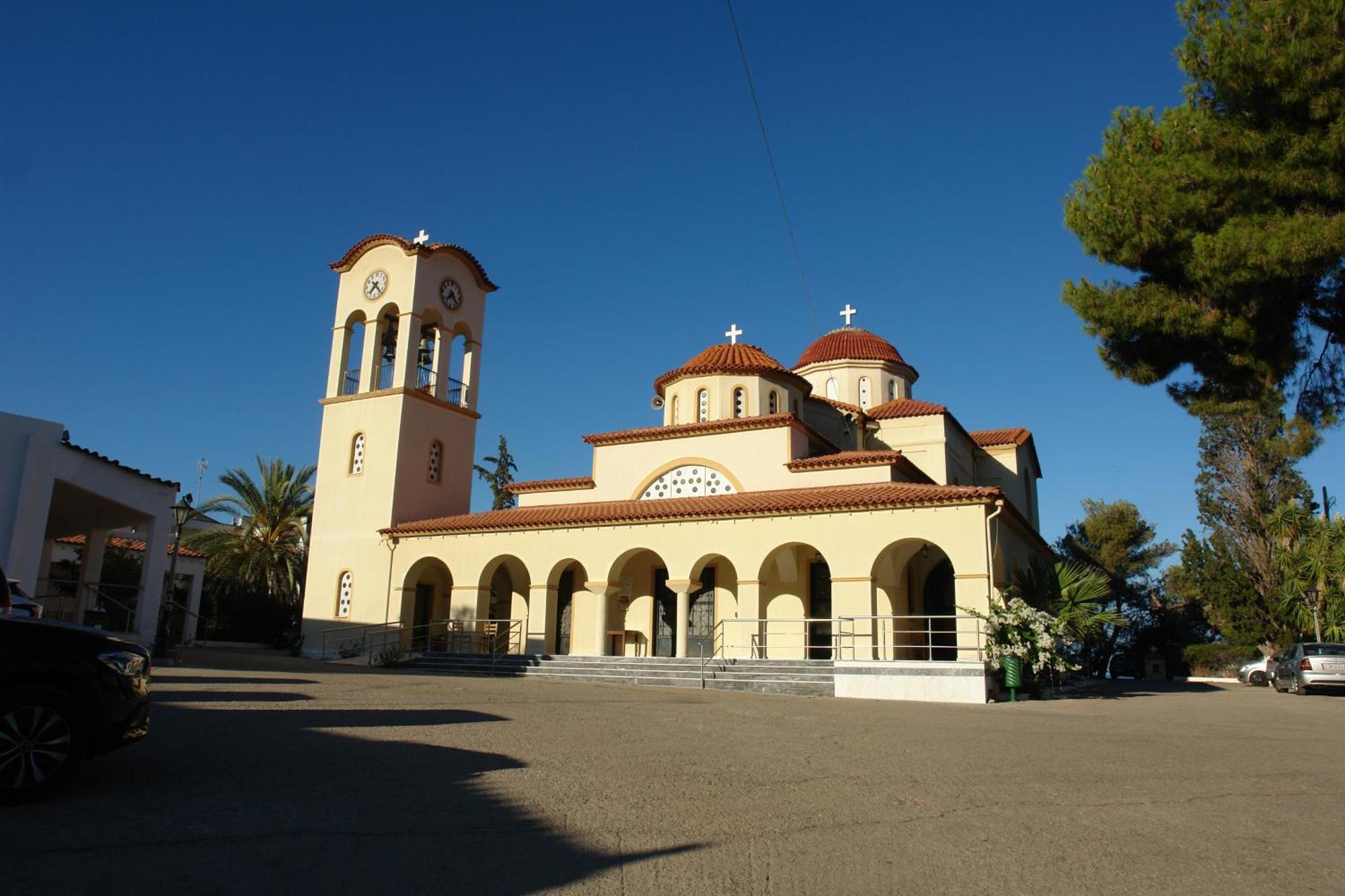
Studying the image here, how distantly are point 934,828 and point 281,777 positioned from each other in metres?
4.16

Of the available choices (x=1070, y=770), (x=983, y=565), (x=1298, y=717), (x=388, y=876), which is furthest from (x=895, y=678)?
(x=388, y=876)

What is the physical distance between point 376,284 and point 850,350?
15851 mm

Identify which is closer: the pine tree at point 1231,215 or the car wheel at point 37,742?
the car wheel at point 37,742

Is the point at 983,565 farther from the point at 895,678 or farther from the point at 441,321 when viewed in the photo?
the point at 441,321

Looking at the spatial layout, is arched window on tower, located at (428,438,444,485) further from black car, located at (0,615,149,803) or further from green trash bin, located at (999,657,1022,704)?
black car, located at (0,615,149,803)

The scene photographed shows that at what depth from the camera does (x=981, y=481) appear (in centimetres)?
3167

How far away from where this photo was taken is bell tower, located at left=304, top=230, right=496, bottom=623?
1020 inches

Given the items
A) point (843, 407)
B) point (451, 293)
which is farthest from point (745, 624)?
point (451, 293)

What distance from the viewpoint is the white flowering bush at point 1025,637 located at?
56.0ft

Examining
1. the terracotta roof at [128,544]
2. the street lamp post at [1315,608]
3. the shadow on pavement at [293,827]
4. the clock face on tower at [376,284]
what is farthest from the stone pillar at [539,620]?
the street lamp post at [1315,608]

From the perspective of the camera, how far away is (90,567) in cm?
2002

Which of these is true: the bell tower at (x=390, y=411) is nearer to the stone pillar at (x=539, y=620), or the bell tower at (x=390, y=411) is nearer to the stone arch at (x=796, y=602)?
the stone pillar at (x=539, y=620)

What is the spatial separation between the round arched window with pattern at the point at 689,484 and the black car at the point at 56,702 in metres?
18.5

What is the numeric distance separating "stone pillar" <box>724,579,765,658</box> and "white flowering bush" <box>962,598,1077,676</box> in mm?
4864
